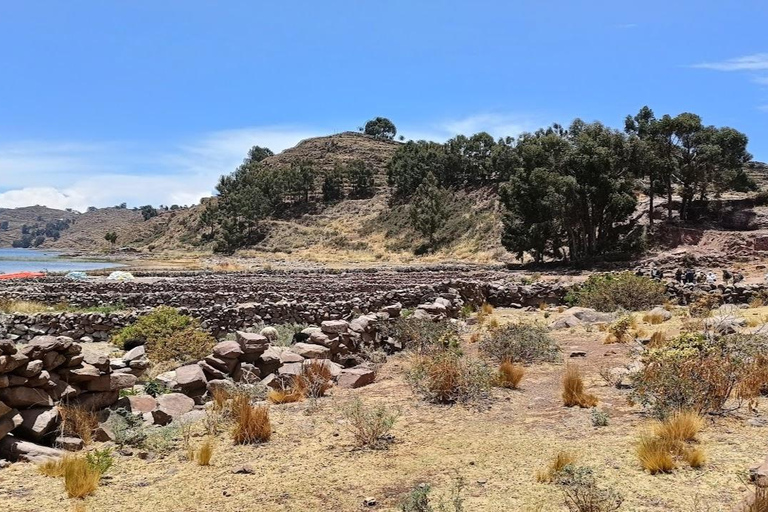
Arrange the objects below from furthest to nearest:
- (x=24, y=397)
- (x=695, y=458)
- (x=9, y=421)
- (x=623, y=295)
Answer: (x=623, y=295), (x=24, y=397), (x=9, y=421), (x=695, y=458)

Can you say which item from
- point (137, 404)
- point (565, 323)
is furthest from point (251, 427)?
point (565, 323)

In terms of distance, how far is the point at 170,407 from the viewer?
8430 millimetres

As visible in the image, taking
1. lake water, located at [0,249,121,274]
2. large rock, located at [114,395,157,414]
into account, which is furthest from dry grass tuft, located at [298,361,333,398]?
lake water, located at [0,249,121,274]

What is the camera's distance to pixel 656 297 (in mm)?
21188

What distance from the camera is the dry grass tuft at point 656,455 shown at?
554 centimetres

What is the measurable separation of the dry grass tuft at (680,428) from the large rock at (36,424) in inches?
272

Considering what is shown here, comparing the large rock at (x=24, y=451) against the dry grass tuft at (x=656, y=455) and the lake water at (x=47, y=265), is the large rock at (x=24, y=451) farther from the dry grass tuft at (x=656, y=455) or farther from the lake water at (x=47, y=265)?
the lake water at (x=47, y=265)

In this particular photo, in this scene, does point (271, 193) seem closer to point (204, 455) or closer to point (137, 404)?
point (137, 404)

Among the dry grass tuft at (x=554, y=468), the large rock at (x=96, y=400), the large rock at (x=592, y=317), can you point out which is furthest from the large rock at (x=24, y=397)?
the large rock at (x=592, y=317)

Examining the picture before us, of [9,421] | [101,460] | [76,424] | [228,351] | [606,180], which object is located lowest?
[101,460]

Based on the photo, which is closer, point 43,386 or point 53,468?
point 53,468

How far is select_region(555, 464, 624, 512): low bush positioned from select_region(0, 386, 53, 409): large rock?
592 centimetres

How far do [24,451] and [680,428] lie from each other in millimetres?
7101

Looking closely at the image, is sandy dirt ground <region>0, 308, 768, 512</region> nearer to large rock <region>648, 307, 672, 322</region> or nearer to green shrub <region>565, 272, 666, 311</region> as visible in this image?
large rock <region>648, 307, 672, 322</region>
